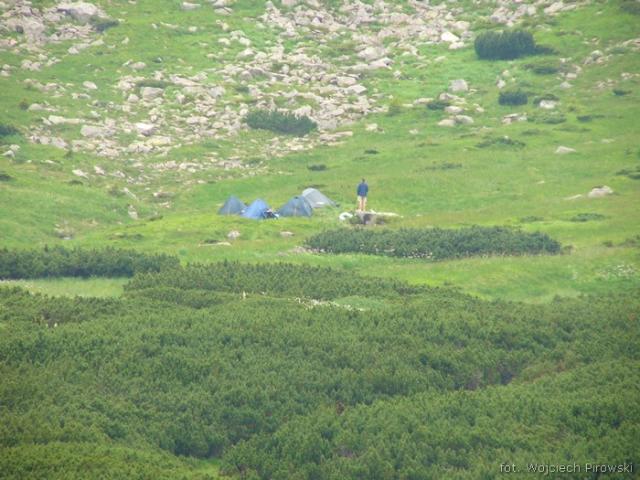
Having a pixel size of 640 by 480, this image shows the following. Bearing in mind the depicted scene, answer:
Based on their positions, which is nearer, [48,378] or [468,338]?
[48,378]

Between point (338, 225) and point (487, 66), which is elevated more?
point (487, 66)

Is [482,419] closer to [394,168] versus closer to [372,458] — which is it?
[372,458]

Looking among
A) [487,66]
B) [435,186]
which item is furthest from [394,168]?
[487,66]

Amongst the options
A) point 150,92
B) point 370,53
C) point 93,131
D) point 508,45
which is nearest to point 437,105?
point 508,45

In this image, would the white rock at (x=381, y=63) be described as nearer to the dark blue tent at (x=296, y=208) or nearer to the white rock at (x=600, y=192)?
the white rock at (x=600, y=192)

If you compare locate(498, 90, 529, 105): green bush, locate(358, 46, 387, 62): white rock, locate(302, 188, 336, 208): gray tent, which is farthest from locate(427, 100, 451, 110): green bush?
locate(302, 188, 336, 208): gray tent

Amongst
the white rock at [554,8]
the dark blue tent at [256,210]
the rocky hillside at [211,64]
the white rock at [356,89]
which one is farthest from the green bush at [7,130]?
the white rock at [554,8]
